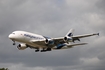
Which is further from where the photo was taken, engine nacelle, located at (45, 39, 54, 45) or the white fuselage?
engine nacelle, located at (45, 39, 54, 45)

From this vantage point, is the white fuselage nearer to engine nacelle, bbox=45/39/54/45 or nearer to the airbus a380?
the airbus a380

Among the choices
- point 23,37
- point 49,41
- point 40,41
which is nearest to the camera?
point 23,37

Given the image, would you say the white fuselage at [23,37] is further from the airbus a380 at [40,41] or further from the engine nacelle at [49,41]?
the engine nacelle at [49,41]

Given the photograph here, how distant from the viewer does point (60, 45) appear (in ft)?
392

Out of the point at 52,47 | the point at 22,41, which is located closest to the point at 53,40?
the point at 52,47

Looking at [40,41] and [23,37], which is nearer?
[23,37]

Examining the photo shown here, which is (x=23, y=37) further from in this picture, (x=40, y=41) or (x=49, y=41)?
(x=49, y=41)

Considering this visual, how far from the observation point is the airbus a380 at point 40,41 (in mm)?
110706

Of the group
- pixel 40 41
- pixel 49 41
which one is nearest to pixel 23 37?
pixel 40 41

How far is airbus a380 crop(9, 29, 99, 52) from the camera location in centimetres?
11071

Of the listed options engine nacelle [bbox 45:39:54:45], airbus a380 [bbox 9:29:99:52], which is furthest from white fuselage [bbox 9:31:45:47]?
engine nacelle [bbox 45:39:54:45]

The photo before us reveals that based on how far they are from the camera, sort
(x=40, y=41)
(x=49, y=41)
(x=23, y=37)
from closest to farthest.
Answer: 1. (x=23, y=37)
2. (x=40, y=41)
3. (x=49, y=41)

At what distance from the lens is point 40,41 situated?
113m

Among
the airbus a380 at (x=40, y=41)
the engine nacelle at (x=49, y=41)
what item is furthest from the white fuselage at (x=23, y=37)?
the engine nacelle at (x=49, y=41)
